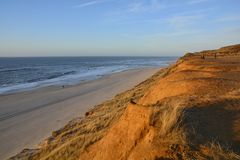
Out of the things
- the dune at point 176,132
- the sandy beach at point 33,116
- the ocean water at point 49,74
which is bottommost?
the ocean water at point 49,74

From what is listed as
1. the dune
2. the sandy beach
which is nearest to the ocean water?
the sandy beach

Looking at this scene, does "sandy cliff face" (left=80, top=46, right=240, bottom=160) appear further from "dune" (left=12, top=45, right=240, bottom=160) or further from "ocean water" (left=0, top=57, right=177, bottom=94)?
Answer: "ocean water" (left=0, top=57, right=177, bottom=94)

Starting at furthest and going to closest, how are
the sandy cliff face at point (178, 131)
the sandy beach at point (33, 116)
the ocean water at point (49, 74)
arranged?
the ocean water at point (49, 74), the sandy beach at point (33, 116), the sandy cliff face at point (178, 131)

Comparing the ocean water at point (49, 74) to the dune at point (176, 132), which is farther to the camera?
the ocean water at point (49, 74)

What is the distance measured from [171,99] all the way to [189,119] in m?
1.26

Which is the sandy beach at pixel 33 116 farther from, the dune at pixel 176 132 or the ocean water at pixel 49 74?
the ocean water at pixel 49 74

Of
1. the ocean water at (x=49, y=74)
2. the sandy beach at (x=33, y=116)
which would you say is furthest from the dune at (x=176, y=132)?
the ocean water at (x=49, y=74)

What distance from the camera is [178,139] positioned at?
5996mm

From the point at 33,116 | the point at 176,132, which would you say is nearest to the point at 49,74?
the point at 33,116

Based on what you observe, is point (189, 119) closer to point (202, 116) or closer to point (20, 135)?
point (202, 116)

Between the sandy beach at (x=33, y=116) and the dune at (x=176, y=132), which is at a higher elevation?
the dune at (x=176, y=132)

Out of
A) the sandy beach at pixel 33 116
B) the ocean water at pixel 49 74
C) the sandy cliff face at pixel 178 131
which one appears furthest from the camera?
the ocean water at pixel 49 74

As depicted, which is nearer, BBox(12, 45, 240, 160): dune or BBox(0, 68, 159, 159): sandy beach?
BBox(12, 45, 240, 160): dune

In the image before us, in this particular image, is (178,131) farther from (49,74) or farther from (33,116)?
(49,74)
